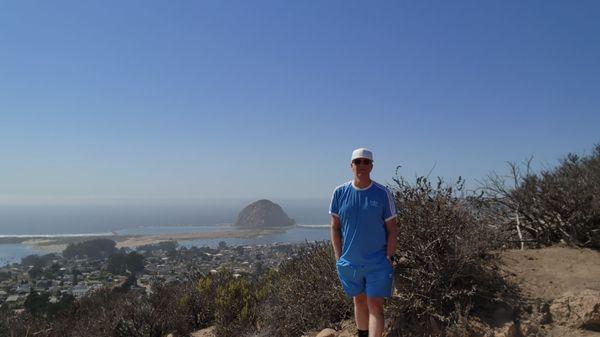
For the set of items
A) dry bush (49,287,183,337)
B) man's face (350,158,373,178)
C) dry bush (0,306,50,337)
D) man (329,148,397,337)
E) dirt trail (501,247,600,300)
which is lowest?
dry bush (0,306,50,337)

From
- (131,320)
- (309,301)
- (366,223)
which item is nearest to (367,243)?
(366,223)

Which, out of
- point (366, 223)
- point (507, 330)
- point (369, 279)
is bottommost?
point (507, 330)

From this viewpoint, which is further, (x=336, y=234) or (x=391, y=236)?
(x=336, y=234)

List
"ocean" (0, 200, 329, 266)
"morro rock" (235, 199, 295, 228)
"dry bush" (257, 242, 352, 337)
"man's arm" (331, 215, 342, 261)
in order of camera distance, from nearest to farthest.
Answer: "man's arm" (331, 215, 342, 261) < "dry bush" (257, 242, 352, 337) < "ocean" (0, 200, 329, 266) < "morro rock" (235, 199, 295, 228)

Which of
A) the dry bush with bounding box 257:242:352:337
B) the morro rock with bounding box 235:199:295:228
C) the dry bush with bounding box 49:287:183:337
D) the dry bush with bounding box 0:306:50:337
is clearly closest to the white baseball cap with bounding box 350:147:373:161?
the dry bush with bounding box 257:242:352:337

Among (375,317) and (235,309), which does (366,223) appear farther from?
(235,309)

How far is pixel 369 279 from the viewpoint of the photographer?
3.89m

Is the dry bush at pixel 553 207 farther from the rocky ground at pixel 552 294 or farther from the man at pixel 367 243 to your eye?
the man at pixel 367 243

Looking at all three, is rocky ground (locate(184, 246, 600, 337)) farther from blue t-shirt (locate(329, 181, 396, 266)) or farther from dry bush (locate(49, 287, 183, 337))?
dry bush (locate(49, 287, 183, 337))

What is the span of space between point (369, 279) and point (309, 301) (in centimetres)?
181

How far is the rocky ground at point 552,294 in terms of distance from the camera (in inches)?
160

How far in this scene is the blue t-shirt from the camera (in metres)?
3.92

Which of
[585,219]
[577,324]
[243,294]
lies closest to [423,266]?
[577,324]

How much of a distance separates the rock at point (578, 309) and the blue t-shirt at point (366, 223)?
187 centimetres
